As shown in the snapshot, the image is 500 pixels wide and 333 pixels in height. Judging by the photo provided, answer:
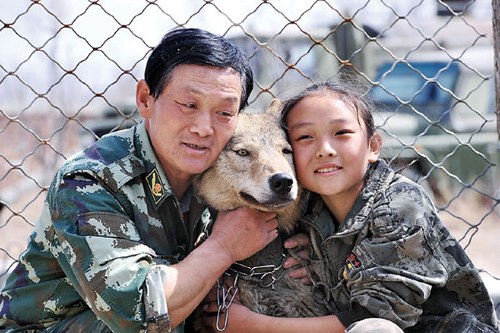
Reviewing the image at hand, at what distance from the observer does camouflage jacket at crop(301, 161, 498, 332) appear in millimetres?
2717

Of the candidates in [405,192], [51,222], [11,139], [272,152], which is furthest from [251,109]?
[11,139]

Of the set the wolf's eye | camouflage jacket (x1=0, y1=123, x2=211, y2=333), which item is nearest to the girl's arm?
camouflage jacket (x1=0, y1=123, x2=211, y2=333)

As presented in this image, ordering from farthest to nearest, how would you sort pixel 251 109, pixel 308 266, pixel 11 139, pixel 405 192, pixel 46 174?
pixel 11 139
pixel 46 174
pixel 251 109
pixel 308 266
pixel 405 192

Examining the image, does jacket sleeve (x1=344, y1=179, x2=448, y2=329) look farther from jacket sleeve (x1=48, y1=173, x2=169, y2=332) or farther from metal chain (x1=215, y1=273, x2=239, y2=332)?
jacket sleeve (x1=48, y1=173, x2=169, y2=332)

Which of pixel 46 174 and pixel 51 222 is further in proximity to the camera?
pixel 46 174

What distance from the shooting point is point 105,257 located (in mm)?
2549

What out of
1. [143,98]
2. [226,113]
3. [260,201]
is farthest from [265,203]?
[143,98]

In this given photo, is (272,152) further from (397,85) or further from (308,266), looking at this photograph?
(397,85)

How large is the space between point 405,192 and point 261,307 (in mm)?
759

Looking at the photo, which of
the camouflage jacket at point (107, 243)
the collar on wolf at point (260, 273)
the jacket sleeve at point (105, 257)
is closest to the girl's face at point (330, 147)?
the collar on wolf at point (260, 273)

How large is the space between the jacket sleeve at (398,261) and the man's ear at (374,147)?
0.90ft

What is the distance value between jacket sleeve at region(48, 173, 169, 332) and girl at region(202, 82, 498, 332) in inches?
21.6

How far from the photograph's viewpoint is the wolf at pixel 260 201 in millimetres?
3062

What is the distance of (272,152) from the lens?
3.10m
